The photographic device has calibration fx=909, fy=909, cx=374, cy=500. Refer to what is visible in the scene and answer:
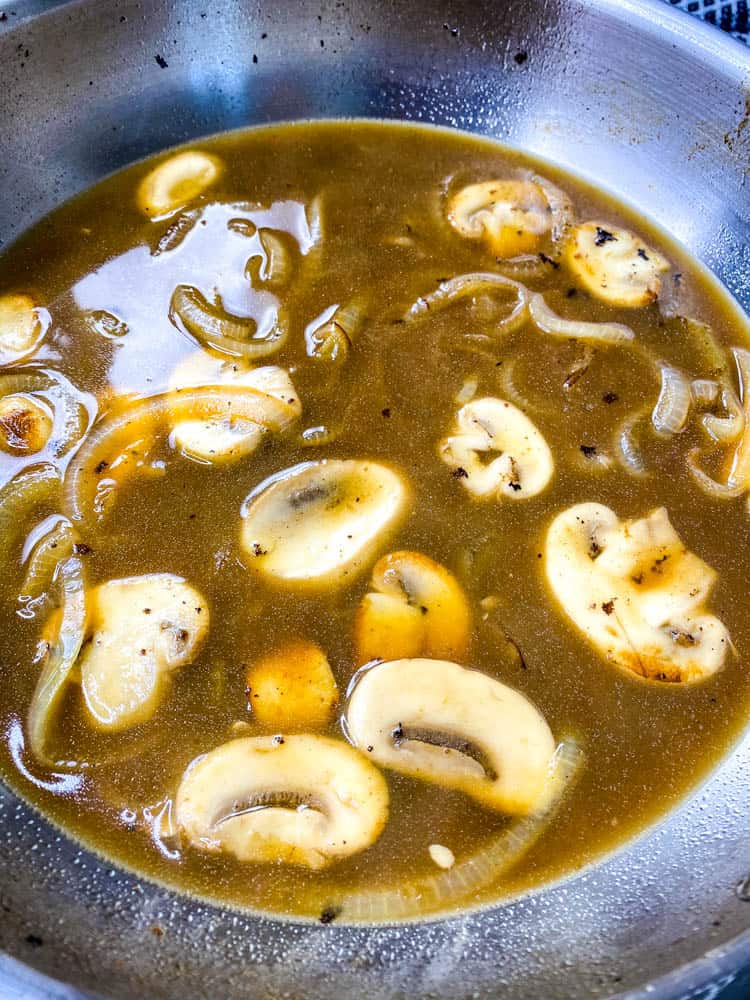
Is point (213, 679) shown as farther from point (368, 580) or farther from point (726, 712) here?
point (726, 712)

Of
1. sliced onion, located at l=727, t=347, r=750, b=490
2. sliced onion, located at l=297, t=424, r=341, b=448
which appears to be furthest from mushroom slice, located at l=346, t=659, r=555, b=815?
sliced onion, located at l=727, t=347, r=750, b=490

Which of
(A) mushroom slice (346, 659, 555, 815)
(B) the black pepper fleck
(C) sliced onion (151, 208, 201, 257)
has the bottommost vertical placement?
(B) the black pepper fleck

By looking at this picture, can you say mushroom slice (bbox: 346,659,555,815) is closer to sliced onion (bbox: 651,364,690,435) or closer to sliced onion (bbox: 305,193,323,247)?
sliced onion (bbox: 651,364,690,435)

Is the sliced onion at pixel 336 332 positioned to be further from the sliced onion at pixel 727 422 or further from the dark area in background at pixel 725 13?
the dark area in background at pixel 725 13

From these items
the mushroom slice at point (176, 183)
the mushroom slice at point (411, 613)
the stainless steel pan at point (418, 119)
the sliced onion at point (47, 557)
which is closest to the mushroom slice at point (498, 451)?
the mushroom slice at point (411, 613)

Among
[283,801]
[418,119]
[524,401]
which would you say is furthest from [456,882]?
[418,119]

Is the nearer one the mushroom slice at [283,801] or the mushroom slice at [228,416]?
the mushroom slice at [283,801]

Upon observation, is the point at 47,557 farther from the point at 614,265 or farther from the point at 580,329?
the point at 614,265
